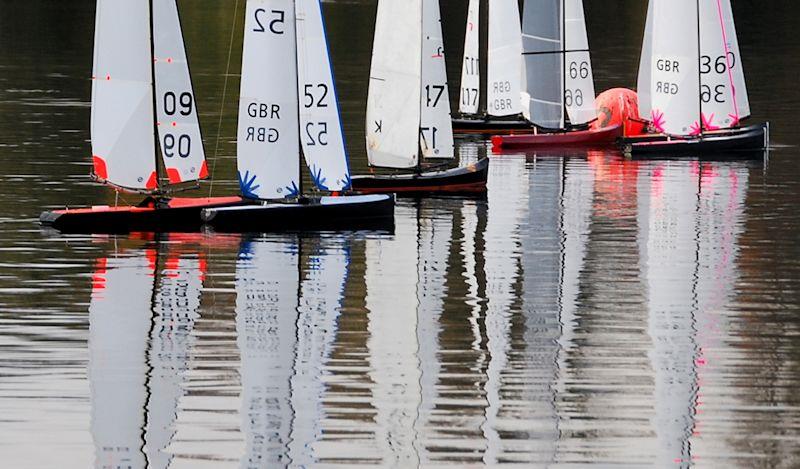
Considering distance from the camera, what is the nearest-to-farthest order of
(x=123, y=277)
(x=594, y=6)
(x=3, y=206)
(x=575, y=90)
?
(x=123, y=277) < (x=3, y=206) < (x=575, y=90) < (x=594, y=6)

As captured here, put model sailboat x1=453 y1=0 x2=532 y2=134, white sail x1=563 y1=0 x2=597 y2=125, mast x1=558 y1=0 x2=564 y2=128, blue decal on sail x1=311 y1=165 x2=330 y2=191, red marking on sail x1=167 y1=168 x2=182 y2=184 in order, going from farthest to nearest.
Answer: model sailboat x1=453 y1=0 x2=532 y2=134 < white sail x1=563 y1=0 x2=597 y2=125 < mast x1=558 y1=0 x2=564 y2=128 < blue decal on sail x1=311 y1=165 x2=330 y2=191 < red marking on sail x1=167 y1=168 x2=182 y2=184

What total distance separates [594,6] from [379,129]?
11775 cm

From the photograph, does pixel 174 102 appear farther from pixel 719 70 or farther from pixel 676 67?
pixel 719 70

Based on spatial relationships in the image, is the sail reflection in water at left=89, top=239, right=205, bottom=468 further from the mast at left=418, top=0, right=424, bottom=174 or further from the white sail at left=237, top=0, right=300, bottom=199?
the mast at left=418, top=0, right=424, bottom=174

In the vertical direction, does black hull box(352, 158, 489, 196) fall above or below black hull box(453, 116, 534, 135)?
below

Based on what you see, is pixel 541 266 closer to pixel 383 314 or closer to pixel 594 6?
pixel 383 314

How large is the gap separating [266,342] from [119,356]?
2.38m

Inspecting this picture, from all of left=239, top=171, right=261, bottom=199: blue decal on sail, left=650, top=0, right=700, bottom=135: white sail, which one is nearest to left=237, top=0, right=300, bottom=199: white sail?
left=239, top=171, right=261, bottom=199: blue decal on sail

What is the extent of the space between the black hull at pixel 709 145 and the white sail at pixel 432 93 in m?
13.9

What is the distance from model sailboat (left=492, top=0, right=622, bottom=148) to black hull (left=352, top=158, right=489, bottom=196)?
1467cm

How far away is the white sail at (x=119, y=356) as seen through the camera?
2530 centimetres

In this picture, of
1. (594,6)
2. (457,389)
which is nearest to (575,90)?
(457,389)

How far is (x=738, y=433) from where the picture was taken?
26.0m

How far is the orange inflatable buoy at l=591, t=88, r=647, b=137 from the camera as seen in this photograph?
71125mm
